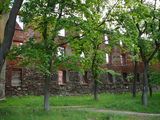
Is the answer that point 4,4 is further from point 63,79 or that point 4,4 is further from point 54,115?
point 63,79

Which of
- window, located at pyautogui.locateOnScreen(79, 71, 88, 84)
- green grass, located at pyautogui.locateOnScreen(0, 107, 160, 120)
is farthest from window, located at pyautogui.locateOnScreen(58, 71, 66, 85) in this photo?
green grass, located at pyautogui.locateOnScreen(0, 107, 160, 120)

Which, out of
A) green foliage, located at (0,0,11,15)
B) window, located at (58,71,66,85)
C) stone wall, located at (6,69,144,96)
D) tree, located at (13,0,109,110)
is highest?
green foliage, located at (0,0,11,15)

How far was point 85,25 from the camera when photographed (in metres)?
18.2

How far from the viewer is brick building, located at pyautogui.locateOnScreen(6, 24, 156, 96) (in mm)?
33438

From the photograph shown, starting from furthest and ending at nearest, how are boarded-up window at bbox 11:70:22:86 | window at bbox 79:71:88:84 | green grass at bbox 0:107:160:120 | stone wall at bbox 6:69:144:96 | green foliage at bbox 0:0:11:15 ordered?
window at bbox 79:71:88:84, boarded-up window at bbox 11:70:22:86, stone wall at bbox 6:69:144:96, green foliage at bbox 0:0:11:15, green grass at bbox 0:107:160:120

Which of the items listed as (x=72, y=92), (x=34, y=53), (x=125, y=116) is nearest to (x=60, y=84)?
(x=72, y=92)

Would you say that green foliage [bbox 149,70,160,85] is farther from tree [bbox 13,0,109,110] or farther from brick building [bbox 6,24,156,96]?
tree [bbox 13,0,109,110]

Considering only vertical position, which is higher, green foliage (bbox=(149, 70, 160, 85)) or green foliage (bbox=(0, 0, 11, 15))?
green foliage (bbox=(0, 0, 11, 15))

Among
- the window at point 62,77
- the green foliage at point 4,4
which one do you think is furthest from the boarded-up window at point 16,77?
the green foliage at point 4,4

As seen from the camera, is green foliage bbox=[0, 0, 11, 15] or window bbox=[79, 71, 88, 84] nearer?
green foliage bbox=[0, 0, 11, 15]

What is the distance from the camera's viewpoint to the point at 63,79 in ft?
125

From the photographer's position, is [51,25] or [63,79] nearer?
[51,25]

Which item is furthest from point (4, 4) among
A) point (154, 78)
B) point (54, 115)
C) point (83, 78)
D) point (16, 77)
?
point (83, 78)

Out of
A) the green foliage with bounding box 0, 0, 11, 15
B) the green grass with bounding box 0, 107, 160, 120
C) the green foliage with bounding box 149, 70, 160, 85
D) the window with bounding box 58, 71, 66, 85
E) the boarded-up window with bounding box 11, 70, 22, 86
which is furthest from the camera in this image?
the window with bounding box 58, 71, 66, 85
